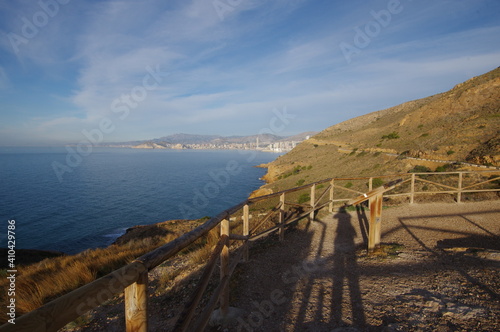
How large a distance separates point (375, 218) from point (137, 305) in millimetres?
5153

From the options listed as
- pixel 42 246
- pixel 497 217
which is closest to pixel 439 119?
pixel 497 217

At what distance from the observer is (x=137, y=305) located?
1609 millimetres

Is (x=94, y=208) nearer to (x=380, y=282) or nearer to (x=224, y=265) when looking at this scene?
(x=224, y=265)

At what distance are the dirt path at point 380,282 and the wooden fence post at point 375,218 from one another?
305 millimetres

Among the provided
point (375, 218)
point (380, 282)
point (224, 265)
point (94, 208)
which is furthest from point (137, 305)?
point (94, 208)

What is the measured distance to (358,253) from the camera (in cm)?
598

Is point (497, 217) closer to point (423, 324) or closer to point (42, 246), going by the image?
point (423, 324)

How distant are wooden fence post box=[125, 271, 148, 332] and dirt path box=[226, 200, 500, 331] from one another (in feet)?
7.85

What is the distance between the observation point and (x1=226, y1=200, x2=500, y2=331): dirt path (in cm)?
338

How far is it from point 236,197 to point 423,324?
34299 mm

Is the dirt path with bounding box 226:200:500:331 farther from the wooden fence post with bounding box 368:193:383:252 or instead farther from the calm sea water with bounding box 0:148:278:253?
the calm sea water with bounding box 0:148:278:253

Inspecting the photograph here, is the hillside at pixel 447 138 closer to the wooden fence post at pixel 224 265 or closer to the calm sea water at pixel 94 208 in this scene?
the calm sea water at pixel 94 208

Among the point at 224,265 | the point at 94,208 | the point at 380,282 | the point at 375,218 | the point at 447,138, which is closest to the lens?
the point at 224,265

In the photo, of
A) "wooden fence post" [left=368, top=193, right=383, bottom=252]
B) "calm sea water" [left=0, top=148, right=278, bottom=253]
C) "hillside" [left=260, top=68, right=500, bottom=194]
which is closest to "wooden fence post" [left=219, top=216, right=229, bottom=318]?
"wooden fence post" [left=368, top=193, right=383, bottom=252]
